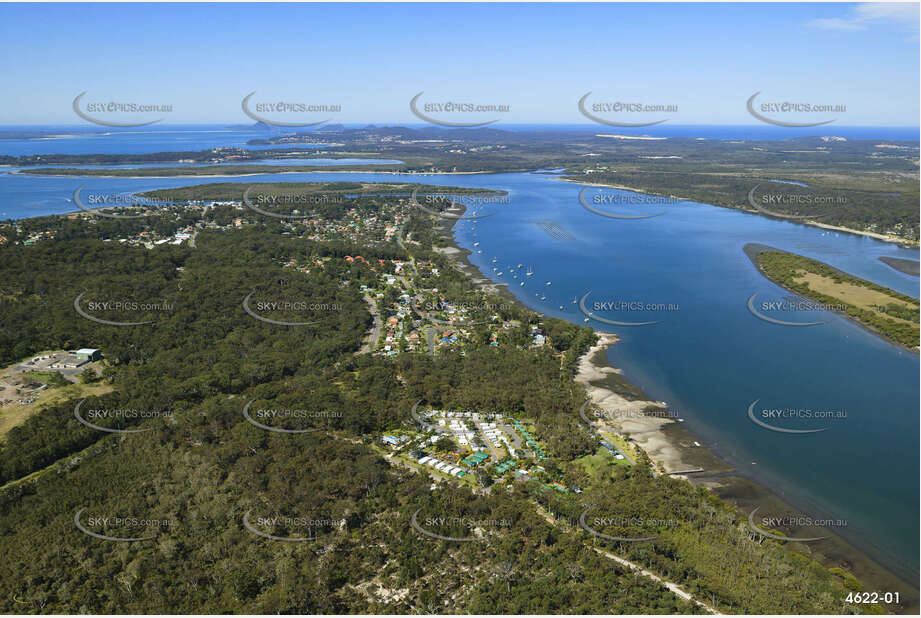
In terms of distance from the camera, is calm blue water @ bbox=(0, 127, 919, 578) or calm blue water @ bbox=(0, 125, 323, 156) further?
calm blue water @ bbox=(0, 125, 323, 156)

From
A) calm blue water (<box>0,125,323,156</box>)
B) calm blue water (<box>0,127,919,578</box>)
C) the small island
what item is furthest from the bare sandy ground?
calm blue water (<box>0,125,323,156</box>)

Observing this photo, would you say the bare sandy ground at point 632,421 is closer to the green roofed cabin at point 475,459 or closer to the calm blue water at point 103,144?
the green roofed cabin at point 475,459

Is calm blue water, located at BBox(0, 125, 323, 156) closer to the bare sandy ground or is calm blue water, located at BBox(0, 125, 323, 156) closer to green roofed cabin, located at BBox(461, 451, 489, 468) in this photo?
the bare sandy ground

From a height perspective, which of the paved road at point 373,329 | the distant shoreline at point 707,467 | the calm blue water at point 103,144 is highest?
the calm blue water at point 103,144

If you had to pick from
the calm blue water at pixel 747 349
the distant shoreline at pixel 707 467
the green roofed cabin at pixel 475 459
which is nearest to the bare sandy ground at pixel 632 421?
the distant shoreline at pixel 707 467

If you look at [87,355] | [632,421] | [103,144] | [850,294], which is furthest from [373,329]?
[103,144]

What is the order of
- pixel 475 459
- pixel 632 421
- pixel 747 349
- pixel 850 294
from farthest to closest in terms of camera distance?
pixel 850 294, pixel 747 349, pixel 632 421, pixel 475 459

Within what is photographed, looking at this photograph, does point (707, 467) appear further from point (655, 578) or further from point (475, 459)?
point (475, 459)

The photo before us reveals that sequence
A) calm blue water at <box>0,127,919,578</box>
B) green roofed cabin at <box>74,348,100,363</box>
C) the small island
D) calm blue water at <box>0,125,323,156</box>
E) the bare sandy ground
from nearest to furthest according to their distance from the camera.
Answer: calm blue water at <box>0,127,919,578</box> → the bare sandy ground → green roofed cabin at <box>74,348,100,363</box> → the small island → calm blue water at <box>0,125,323,156</box>
